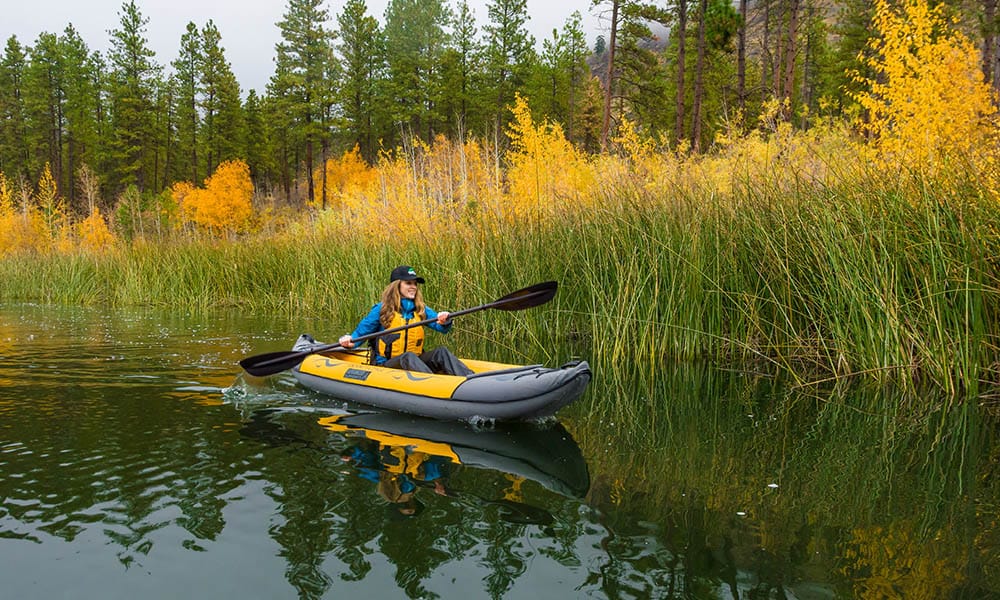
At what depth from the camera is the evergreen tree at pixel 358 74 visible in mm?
48281

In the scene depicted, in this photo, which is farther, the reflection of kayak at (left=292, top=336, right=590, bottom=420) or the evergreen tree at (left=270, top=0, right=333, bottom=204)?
the evergreen tree at (left=270, top=0, right=333, bottom=204)

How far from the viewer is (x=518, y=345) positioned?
26.5 feet

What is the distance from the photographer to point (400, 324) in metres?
6.24

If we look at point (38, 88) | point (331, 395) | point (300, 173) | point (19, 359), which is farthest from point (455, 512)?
point (300, 173)

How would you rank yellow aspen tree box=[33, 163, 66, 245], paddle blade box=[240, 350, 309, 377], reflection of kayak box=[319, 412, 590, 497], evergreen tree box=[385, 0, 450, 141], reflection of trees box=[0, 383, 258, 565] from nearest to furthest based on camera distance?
reflection of trees box=[0, 383, 258, 565] → reflection of kayak box=[319, 412, 590, 497] → paddle blade box=[240, 350, 309, 377] → yellow aspen tree box=[33, 163, 66, 245] → evergreen tree box=[385, 0, 450, 141]

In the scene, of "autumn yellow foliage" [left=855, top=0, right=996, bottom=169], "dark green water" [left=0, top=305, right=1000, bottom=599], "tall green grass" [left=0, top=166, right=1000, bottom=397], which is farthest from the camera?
"autumn yellow foliage" [left=855, top=0, right=996, bottom=169]

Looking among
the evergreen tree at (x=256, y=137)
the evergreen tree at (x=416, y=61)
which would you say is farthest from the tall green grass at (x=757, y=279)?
the evergreen tree at (x=256, y=137)

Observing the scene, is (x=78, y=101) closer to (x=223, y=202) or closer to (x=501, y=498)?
(x=223, y=202)

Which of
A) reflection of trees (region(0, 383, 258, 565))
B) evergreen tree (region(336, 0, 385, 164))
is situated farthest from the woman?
evergreen tree (region(336, 0, 385, 164))

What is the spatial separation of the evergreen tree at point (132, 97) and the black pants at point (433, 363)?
48.5 m

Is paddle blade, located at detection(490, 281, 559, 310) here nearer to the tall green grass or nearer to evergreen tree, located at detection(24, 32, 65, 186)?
the tall green grass

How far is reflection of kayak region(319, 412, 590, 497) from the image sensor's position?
13.0 feet

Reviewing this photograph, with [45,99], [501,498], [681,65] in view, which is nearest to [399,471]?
[501,498]

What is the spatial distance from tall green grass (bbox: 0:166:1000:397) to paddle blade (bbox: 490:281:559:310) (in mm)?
1026
